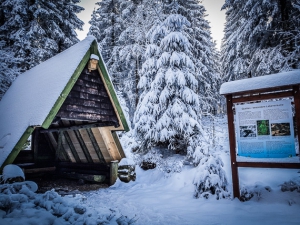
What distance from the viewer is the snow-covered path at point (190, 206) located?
3.88m

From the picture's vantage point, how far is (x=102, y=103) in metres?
6.78

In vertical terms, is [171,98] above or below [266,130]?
above

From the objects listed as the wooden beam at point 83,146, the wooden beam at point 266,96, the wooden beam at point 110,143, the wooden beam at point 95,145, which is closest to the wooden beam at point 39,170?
the wooden beam at point 83,146

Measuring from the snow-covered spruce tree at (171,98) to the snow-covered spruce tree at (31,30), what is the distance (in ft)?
25.4

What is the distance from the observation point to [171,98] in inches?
353

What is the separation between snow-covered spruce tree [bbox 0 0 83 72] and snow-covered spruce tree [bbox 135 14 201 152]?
7755 mm

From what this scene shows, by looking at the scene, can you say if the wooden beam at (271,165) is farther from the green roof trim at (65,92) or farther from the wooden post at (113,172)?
the green roof trim at (65,92)

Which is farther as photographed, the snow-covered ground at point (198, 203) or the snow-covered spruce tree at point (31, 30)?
the snow-covered spruce tree at point (31, 30)

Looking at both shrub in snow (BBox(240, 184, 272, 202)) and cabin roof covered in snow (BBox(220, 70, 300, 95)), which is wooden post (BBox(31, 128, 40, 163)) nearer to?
cabin roof covered in snow (BBox(220, 70, 300, 95))

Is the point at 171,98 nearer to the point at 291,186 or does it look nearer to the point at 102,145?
the point at 102,145

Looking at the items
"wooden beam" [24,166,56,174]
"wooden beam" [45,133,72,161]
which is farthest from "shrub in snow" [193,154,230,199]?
"wooden beam" [24,166,56,174]

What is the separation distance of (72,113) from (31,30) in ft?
30.6

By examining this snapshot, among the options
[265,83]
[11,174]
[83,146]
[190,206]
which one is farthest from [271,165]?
[83,146]

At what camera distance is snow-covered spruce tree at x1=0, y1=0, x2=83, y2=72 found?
11.9 m
